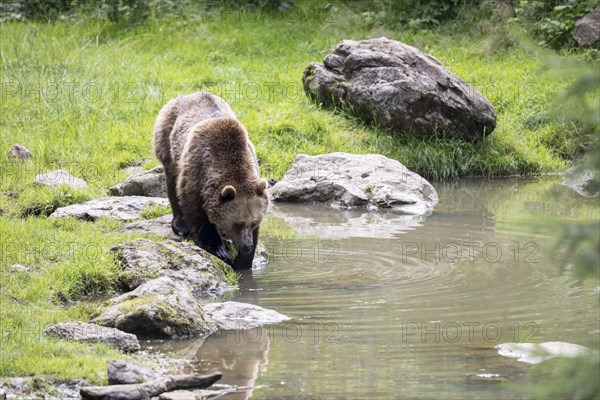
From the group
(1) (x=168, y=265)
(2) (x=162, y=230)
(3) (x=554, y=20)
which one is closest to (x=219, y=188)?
(1) (x=168, y=265)

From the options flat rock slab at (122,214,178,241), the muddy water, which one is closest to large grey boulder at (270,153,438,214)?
the muddy water

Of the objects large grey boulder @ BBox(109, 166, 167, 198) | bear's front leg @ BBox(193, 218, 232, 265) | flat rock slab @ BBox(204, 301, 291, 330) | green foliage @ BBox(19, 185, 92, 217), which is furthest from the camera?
large grey boulder @ BBox(109, 166, 167, 198)

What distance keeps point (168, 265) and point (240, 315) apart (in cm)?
127

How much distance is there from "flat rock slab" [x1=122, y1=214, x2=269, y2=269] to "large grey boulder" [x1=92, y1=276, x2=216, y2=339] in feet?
7.26

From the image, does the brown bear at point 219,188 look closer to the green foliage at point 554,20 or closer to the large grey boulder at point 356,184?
the large grey boulder at point 356,184

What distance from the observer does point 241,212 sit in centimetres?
887

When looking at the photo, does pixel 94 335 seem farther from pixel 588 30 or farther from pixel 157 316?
pixel 588 30

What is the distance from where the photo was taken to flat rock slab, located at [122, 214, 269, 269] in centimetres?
947

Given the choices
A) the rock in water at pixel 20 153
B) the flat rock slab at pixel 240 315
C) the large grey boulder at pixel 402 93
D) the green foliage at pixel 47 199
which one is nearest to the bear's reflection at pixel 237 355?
the flat rock slab at pixel 240 315

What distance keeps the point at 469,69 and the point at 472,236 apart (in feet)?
24.3

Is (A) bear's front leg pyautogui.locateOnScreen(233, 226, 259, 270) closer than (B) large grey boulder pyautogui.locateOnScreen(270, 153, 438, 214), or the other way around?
(A) bear's front leg pyautogui.locateOnScreen(233, 226, 259, 270)

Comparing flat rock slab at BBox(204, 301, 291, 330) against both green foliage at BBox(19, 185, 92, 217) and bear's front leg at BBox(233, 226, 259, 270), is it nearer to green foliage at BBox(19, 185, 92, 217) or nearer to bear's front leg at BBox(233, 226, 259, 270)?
bear's front leg at BBox(233, 226, 259, 270)

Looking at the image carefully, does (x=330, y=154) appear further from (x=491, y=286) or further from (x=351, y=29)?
(x=351, y=29)

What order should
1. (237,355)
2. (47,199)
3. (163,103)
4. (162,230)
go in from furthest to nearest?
1. (163,103)
2. (47,199)
3. (162,230)
4. (237,355)
